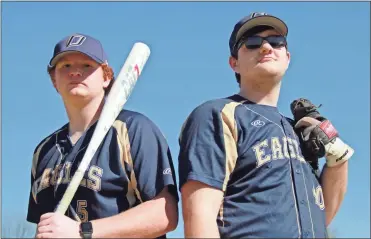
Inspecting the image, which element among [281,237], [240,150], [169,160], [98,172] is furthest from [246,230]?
[98,172]

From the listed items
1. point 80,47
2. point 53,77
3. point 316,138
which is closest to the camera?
point 316,138

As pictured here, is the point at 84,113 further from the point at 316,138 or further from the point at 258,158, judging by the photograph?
the point at 316,138

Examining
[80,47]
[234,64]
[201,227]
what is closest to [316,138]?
[234,64]

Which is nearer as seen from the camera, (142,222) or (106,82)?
(142,222)

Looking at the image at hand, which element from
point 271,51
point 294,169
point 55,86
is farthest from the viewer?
point 55,86

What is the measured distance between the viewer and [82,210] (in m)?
4.85

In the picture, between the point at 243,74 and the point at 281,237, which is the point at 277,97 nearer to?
the point at 243,74

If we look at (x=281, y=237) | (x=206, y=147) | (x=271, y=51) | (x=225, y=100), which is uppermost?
(x=271, y=51)

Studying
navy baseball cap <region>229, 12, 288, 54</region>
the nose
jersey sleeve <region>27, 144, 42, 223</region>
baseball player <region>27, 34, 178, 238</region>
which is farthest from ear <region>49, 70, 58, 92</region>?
the nose

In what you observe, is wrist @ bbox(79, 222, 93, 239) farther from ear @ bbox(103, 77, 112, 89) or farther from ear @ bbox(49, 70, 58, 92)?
ear @ bbox(49, 70, 58, 92)

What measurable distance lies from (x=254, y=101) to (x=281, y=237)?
3.79 feet

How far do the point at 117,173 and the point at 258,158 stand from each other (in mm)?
1052

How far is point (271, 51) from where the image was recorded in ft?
16.6

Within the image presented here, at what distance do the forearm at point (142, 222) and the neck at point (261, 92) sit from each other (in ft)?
3.45
